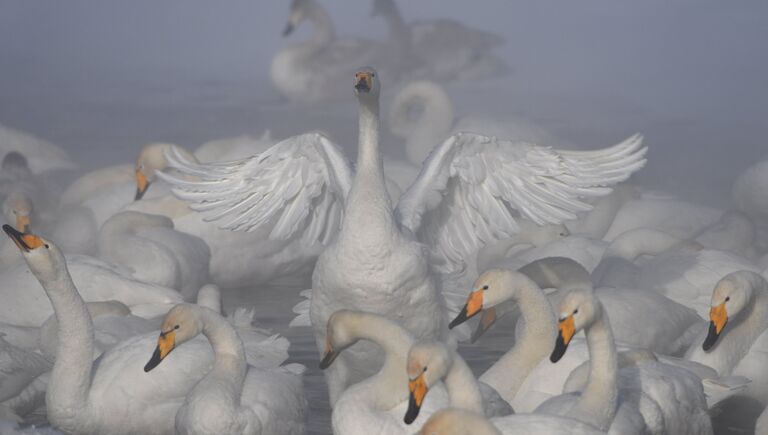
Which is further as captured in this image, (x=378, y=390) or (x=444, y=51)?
(x=444, y=51)

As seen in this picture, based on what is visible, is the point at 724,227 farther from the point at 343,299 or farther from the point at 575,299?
the point at 575,299

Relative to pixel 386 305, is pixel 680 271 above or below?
below

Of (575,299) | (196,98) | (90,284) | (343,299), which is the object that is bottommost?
(196,98)

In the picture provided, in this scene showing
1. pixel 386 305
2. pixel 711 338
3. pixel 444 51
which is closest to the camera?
pixel 711 338

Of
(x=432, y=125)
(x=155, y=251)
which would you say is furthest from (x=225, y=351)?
(x=432, y=125)

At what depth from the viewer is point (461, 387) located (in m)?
4.83

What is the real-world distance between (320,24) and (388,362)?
36.9 ft

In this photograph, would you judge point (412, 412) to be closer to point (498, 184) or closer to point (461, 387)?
point (461, 387)

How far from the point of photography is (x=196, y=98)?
16.1 m

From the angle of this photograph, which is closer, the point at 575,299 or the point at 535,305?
the point at 575,299

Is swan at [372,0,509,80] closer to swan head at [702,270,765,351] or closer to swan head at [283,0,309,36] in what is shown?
swan head at [283,0,309,36]

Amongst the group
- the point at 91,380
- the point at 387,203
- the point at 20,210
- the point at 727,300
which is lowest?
the point at 20,210

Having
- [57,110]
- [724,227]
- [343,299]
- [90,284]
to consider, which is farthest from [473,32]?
[343,299]

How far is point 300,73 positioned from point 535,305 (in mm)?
10098
